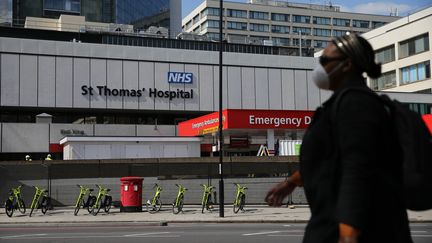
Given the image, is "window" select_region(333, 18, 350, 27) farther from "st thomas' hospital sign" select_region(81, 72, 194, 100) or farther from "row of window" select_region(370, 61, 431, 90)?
"st thomas' hospital sign" select_region(81, 72, 194, 100)

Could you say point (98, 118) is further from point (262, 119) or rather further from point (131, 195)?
point (131, 195)

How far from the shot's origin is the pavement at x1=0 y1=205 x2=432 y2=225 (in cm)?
1872

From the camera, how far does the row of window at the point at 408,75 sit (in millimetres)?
64250

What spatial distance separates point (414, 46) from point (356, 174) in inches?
2648

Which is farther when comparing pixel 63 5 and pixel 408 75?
pixel 63 5

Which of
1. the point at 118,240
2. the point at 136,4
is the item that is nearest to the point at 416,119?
the point at 118,240

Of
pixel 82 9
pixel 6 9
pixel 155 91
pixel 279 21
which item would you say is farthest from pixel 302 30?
pixel 155 91

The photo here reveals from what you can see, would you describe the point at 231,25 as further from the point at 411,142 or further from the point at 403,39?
the point at 411,142

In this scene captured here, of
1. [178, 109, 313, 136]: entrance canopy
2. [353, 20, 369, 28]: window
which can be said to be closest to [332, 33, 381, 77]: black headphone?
[178, 109, 313, 136]: entrance canopy

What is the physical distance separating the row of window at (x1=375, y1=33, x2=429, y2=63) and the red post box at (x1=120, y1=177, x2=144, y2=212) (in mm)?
49049

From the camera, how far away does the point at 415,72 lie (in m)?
66.1

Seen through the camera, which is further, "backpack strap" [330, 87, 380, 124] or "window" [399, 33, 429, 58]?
"window" [399, 33, 429, 58]

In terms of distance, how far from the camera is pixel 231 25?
123 m

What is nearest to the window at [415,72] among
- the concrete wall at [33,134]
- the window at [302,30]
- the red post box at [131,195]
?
the concrete wall at [33,134]
